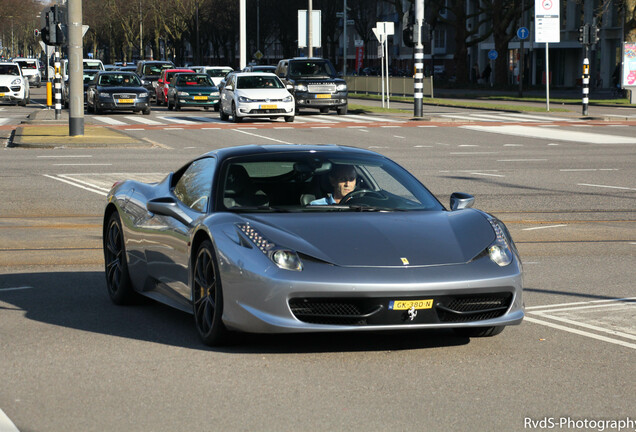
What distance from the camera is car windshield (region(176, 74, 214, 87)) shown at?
44.9m

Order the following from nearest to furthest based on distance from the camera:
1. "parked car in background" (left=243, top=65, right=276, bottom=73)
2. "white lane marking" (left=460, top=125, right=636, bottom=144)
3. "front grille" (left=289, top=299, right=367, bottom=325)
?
"front grille" (left=289, top=299, right=367, bottom=325) → "white lane marking" (left=460, top=125, right=636, bottom=144) → "parked car in background" (left=243, top=65, right=276, bottom=73)

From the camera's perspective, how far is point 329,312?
6.52 metres

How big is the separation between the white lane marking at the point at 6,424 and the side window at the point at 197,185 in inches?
94.3

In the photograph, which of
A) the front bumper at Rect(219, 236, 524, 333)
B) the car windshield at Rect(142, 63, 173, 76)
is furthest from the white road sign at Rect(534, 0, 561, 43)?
the front bumper at Rect(219, 236, 524, 333)

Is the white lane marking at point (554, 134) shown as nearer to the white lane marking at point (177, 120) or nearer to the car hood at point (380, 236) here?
the white lane marking at point (177, 120)

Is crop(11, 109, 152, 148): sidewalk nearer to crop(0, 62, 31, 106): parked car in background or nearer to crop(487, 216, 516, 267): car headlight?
crop(0, 62, 31, 106): parked car in background

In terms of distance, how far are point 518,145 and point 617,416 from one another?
22.2 m

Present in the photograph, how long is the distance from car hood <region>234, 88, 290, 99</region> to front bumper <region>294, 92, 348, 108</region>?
455 cm

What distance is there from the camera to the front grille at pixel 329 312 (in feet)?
21.3

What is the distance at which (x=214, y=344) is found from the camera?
22.4ft

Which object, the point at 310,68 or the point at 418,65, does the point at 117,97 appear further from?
the point at 418,65

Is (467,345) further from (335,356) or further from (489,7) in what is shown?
(489,7)

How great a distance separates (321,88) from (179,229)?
111 ft

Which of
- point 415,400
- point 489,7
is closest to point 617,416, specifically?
point 415,400
